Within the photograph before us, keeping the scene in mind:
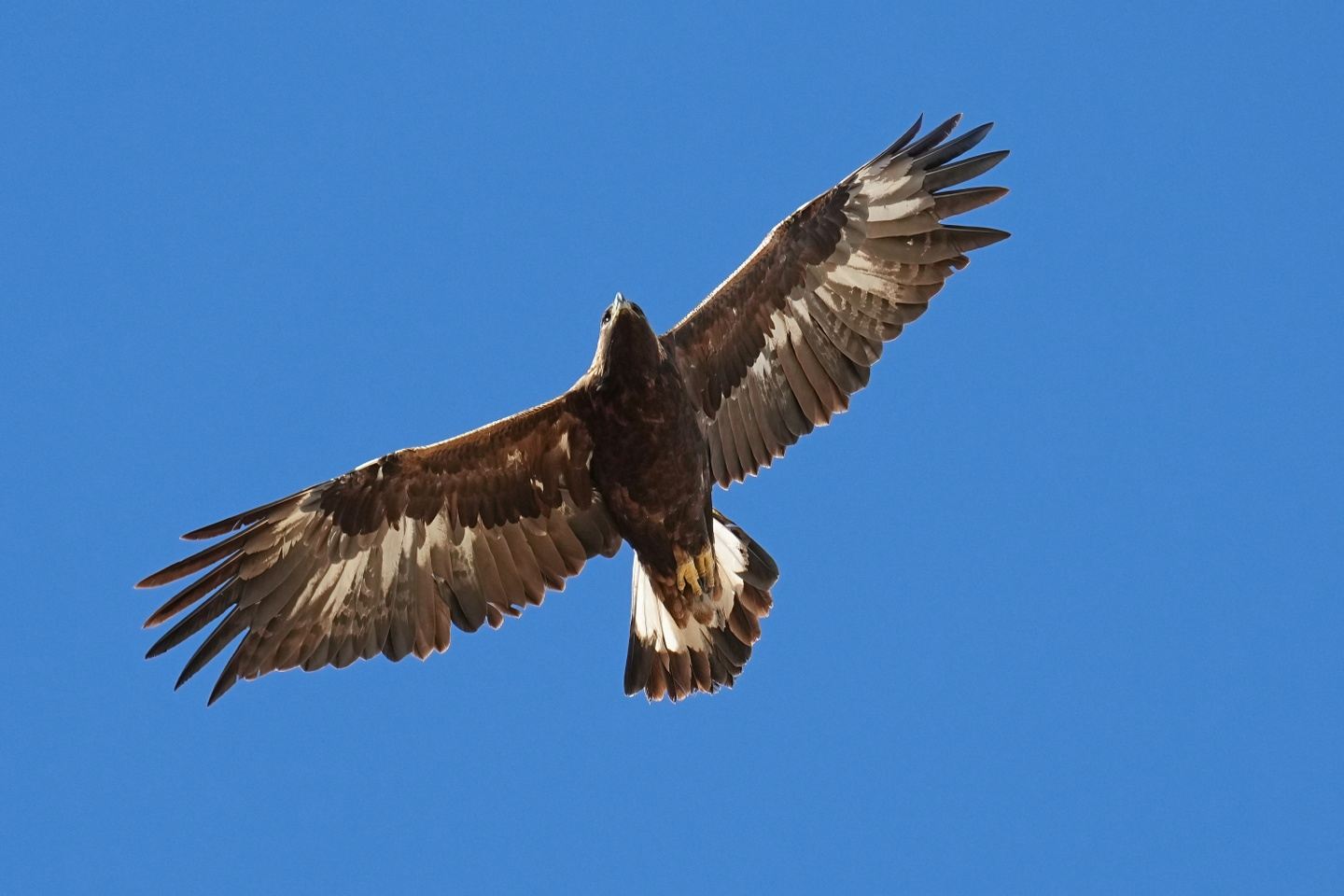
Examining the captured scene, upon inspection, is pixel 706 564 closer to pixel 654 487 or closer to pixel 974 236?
pixel 654 487

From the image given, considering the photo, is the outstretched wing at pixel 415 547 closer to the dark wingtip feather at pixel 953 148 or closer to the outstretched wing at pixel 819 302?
the outstretched wing at pixel 819 302

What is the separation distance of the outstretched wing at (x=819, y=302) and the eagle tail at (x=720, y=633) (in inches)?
21.7

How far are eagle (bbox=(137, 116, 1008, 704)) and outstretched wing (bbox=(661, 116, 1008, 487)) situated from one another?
13 millimetres

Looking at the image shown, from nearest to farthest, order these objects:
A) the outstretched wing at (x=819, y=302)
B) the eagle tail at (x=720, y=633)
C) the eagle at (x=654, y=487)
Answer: the eagle at (x=654, y=487)
the outstretched wing at (x=819, y=302)
the eagle tail at (x=720, y=633)

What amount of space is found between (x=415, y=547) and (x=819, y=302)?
333 centimetres

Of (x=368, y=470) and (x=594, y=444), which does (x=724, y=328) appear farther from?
(x=368, y=470)

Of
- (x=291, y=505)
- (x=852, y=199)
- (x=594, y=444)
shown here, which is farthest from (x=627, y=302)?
(x=291, y=505)

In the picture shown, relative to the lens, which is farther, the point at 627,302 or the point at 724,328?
the point at 724,328

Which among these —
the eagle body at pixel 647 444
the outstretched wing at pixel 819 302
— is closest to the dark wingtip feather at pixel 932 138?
the outstretched wing at pixel 819 302

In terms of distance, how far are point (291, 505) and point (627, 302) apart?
2.74m

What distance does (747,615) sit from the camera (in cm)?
1203

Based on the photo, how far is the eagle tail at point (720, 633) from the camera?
1202 cm

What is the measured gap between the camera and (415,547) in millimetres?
11938

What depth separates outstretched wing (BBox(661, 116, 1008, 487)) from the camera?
462 inches
